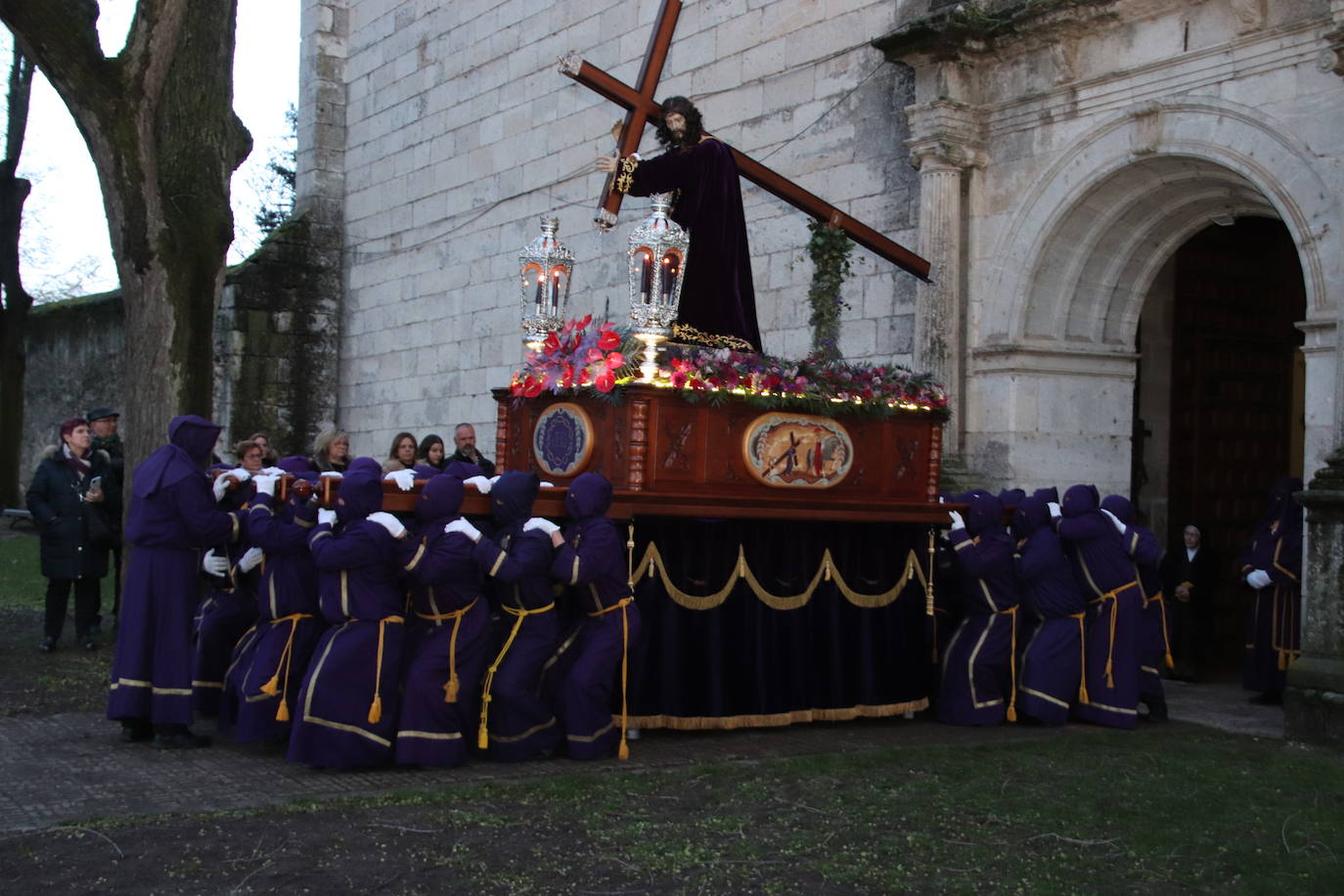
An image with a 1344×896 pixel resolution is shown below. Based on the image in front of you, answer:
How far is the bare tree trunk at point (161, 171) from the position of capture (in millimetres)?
10031

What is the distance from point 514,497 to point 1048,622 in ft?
11.1

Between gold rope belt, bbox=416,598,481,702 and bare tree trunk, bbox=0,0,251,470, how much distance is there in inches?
178

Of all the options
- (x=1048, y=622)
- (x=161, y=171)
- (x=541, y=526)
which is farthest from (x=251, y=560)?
(x=1048, y=622)

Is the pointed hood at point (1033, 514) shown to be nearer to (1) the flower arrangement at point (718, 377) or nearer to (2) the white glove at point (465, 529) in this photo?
(1) the flower arrangement at point (718, 377)

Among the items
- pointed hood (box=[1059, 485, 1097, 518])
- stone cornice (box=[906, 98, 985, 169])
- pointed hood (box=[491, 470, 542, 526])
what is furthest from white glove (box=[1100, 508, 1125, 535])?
pointed hood (box=[491, 470, 542, 526])

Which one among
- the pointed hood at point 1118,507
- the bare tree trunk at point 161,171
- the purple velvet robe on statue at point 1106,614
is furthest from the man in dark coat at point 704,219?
the bare tree trunk at point 161,171

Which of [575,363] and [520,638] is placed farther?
[575,363]

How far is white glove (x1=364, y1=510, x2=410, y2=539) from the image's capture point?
20.9ft

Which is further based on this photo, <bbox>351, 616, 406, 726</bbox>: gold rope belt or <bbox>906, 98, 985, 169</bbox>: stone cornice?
<bbox>906, 98, 985, 169</bbox>: stone cornice

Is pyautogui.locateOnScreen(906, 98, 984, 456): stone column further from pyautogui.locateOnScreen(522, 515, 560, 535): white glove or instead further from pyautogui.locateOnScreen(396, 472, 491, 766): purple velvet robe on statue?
pyautogui.locateOnScreen(396, 472, 491, 766): purple velvet robe on statue

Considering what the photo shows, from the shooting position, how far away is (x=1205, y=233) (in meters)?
11.4

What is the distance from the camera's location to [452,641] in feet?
21.6

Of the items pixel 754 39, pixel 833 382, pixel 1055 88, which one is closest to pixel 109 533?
pixel 833 382

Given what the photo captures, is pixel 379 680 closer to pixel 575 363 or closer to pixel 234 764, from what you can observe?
pixel 234 764
